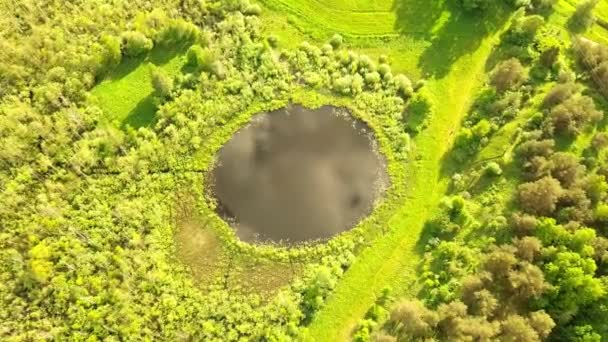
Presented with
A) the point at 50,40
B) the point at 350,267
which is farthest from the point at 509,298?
the point at 50,40

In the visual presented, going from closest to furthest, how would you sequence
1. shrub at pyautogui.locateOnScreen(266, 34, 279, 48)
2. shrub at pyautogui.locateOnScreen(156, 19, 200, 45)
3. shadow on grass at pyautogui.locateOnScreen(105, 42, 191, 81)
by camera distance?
shadow on grass at pyautogui.locateOnScreen(105, 42, 191, 81), shrub at pyautogui.locateOnScreen(156, 19, 200, 45), shrub at pyautogui.locateOnScreen(266, 34, 279, 48)

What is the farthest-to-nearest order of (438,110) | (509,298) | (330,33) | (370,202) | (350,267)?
1. (330,33)
2. (438,110)
3. (370,202)
4. (350,267)
5. (509,298)

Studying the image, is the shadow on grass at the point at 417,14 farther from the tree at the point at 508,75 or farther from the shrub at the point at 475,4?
the tree at the point at 508,75

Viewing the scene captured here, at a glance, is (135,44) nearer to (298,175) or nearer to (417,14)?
(298,175)

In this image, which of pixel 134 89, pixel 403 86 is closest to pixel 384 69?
pixel 403 86

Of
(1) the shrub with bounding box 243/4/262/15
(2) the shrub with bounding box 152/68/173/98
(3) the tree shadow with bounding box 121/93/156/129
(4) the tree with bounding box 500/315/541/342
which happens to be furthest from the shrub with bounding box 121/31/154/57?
(4) the tree with bounding box 500/315/541/342

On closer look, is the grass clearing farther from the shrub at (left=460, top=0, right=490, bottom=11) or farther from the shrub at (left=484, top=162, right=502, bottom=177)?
the shrub at (left=484, top=162, right=502, bottom=177)

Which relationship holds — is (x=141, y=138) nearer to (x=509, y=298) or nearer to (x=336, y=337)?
(x=336, y=337)
